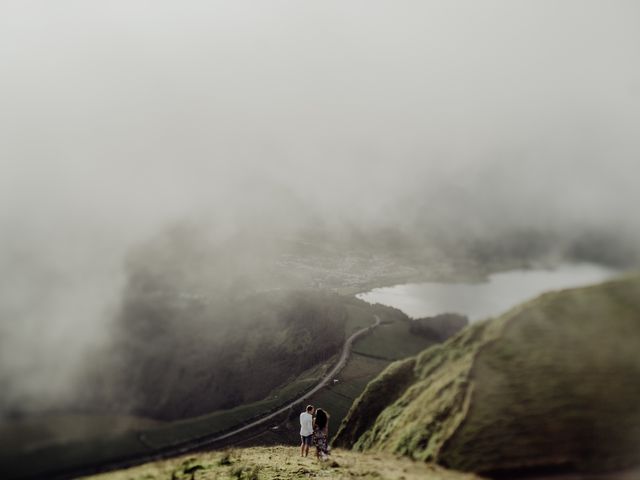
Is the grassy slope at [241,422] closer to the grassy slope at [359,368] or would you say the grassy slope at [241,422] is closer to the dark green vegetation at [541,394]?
the grassy slope at [359,368]

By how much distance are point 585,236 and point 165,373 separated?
59000 millimetres

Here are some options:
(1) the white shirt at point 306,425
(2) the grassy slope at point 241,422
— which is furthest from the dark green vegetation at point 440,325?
(1) the white shirt at point 306,425

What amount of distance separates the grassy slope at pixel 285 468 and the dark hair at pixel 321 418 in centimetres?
192

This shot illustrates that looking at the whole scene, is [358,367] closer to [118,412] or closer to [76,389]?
[118,412]

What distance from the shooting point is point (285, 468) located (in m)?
21.0

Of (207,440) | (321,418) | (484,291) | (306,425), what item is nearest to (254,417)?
(207,440)

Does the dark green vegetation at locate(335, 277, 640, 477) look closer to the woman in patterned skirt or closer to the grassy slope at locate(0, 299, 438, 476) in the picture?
the woman in patterned skirt

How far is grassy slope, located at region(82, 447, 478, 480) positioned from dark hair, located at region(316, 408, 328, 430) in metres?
1.92

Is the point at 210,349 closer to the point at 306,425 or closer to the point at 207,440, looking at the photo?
the point at 207,440

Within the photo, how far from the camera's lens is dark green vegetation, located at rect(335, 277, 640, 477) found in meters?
13.7

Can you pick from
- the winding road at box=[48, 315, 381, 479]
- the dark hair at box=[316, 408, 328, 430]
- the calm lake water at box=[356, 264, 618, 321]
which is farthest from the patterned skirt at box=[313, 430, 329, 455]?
the calm lake water at box=[356, 264, 618, 321]

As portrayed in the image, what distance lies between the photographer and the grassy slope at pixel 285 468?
1590 cm

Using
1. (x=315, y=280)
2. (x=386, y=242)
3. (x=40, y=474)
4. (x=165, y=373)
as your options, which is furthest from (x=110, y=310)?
(x=386, y=242)

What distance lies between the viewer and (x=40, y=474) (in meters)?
42.3
